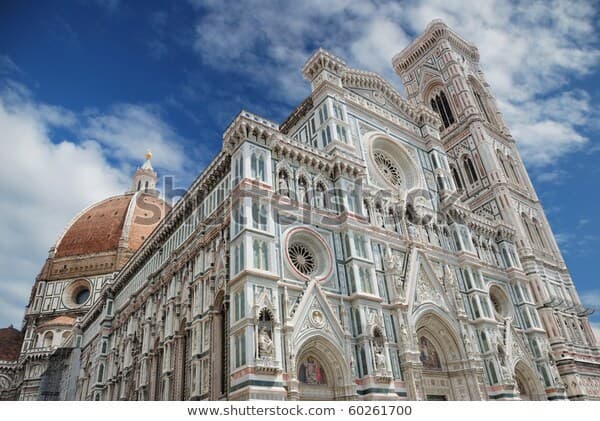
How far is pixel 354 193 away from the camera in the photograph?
25.8m

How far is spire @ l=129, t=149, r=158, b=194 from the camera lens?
8273 centimetres

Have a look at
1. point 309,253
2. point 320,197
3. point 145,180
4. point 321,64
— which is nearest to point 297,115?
point 321,64

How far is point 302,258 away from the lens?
72.8ft

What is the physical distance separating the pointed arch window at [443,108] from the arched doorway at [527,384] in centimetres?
2753

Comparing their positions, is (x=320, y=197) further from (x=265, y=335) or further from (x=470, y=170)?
(x=470, y=170)

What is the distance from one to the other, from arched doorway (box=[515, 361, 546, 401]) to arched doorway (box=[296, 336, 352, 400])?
14579 millimetres

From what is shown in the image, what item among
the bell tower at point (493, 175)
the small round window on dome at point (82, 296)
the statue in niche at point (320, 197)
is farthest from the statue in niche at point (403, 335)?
the small round window on dome at point (82, 296)

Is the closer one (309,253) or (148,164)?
(309,253)

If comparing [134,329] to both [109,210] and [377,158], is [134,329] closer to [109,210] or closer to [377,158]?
[377,158]

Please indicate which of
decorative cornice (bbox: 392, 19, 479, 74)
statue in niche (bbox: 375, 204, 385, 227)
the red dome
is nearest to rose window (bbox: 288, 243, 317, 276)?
statue in niche (bbox: 375, 204, 385, 227)

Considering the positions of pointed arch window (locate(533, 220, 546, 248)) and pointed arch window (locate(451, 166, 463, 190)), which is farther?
pointed arch window (locate(451, 166, 463, 190))

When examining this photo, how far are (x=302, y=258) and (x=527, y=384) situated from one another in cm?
1797

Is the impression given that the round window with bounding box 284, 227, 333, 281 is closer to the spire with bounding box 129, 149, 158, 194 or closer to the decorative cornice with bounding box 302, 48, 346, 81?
the decorative cornice with bounding box 302, 48, 346, 81
